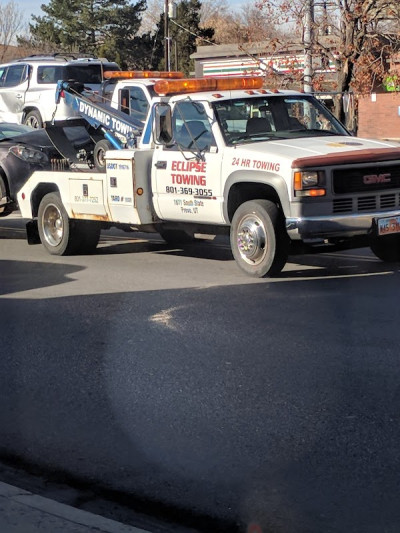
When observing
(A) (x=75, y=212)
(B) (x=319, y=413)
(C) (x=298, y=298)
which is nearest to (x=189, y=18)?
(A) (x=75, y=212)

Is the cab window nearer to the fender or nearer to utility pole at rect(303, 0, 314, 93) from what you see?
the fender

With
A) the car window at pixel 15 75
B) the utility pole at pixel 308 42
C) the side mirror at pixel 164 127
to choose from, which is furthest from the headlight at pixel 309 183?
the car window at pixel 15 75

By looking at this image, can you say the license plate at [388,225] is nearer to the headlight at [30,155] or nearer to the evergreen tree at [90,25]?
the headlight at [30,155]

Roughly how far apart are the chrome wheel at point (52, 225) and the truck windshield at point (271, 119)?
324 cm

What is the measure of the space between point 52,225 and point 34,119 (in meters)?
9.85

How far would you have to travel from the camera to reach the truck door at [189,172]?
1174cm

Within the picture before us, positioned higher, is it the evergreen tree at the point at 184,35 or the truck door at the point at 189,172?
the evergreen tree at the point at 184,35

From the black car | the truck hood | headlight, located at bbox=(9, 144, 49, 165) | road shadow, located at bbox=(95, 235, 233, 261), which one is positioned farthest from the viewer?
headlight, located at bbox=(9, 144, 49, 165)

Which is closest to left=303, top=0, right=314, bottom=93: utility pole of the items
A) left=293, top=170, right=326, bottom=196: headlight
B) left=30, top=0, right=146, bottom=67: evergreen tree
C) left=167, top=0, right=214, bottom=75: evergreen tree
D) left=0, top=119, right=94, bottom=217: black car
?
left=0, top=119, right=94, bottom=217: black car

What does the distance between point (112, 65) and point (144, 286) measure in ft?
44.8

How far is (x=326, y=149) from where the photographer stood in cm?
1106

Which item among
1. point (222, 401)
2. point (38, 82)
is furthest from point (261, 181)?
point (38, 82)

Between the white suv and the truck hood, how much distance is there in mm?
12016

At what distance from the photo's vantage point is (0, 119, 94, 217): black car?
47.5ft
